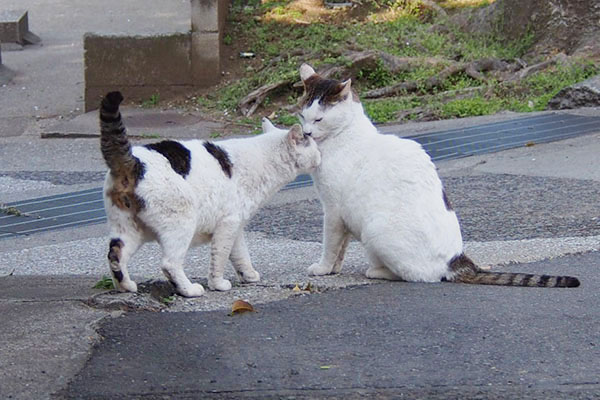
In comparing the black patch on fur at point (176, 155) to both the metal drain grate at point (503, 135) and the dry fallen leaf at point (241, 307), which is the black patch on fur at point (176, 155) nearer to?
the dry fallen leaf at point (241, 307)

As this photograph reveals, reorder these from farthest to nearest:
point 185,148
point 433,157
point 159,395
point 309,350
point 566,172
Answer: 1. point 433,157
2. point 566,172
3. point 185,148
4. point 309,350
5. point 159,395

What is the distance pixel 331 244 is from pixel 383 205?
1.61 feet

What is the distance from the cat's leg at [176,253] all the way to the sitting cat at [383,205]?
1041 millimetres

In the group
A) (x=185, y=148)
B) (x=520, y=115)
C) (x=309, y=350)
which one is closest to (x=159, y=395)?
(x=309, y=350)

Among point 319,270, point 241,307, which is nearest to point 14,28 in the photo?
point 319,270

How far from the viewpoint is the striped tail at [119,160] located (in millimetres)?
5160

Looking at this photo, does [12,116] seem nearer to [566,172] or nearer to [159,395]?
[566,172]

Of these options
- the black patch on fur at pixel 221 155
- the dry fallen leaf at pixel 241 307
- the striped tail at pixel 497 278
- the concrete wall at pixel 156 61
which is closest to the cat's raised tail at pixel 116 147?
the black patch on fur at pixel 221 155

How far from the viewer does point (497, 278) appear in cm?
583

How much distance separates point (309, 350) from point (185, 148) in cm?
165

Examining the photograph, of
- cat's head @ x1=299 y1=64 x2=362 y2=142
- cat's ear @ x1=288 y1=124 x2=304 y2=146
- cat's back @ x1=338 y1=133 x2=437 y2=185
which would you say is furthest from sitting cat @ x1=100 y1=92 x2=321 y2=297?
cat's back @ x1=338 y1=133 x2=437 y2=185

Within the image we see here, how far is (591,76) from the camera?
1230 cm

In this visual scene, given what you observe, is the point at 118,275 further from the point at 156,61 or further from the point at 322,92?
the point at 156,61

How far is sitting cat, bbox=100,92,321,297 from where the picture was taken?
206 inches
